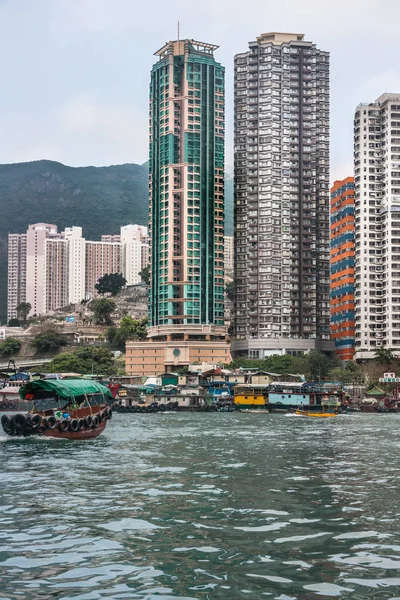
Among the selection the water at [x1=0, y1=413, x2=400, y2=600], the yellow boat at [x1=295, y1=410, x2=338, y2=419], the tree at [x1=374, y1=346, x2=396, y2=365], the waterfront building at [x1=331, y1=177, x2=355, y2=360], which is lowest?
the yellow boat at [x1=295, y1=410, x2=338, y2=419]

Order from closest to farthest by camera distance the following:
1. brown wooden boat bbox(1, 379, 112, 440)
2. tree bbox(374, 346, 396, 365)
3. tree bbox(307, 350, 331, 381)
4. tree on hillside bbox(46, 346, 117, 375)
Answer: brown wooden boat bbox(1, 379, 112, 440)
tree bbox(374, 346, 396, 365)
tree bbox(307, 350, 331, 381)
tree on hillside bbox(46, 346, 117, 375)

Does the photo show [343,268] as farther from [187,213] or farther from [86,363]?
[86,363]

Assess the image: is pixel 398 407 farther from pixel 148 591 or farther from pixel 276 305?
pixel 148 591

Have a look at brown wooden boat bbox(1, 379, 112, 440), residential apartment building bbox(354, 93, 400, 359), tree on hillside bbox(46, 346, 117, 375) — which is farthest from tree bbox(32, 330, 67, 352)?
brown wooden boat bbox(1, 379, 112, 440)

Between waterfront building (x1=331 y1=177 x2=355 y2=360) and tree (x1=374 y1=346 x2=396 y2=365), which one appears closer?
tree (x1=374 y1=346 x2=396 y2=365)

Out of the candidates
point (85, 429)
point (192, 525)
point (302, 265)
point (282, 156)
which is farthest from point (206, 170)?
point (192, 525)

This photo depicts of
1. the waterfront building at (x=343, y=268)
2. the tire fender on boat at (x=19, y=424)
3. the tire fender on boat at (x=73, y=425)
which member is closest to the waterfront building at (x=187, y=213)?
the waterfront building at (x=343, y=268)

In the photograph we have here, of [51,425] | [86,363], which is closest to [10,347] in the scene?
[86,363]

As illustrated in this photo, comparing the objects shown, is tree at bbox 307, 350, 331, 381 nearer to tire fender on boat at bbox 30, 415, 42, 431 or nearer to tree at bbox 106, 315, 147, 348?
tree at bbox 106, 315, 147, 348
